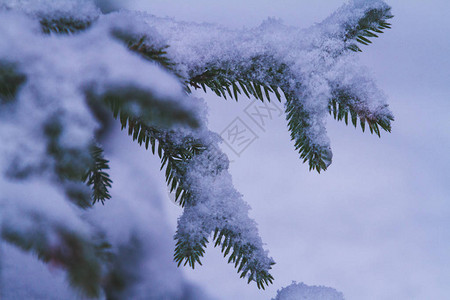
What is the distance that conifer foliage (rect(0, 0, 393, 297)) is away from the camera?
0.40m

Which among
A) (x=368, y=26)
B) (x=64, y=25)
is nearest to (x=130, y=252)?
(x=64, y=25)

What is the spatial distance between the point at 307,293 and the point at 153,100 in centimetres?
63

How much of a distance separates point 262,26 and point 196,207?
509 millimetres

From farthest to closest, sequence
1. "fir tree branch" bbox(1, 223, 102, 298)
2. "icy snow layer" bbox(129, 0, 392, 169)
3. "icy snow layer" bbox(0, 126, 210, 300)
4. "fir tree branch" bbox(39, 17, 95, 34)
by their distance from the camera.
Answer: "icy snow layer" bbox(0, 126, 210, 300)
"icy snow layer" bbox(129, 0, 392, 169)
"fir tree branch" bbox(39, 17, 95, 34)
"fir tree branch" bbox(1, 223, 102, 298)

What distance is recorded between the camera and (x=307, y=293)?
83cm

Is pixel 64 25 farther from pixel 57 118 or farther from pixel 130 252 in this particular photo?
pixel 130 252

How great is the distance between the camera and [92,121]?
0.46 meters

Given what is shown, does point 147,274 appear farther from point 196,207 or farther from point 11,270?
point 196,207

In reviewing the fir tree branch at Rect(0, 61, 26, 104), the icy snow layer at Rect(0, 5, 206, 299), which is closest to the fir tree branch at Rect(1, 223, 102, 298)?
the icy snow layer at Rect(0, 5, 206, 299)

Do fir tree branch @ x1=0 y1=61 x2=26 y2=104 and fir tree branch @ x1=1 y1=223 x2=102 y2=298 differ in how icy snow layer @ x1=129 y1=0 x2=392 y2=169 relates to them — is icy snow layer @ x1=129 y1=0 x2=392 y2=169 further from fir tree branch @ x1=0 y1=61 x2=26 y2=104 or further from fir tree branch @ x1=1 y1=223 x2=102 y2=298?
fir tree branch @ x1=1 y1=223 x2=102 y2=298

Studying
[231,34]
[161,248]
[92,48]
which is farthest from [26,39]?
[161,248]

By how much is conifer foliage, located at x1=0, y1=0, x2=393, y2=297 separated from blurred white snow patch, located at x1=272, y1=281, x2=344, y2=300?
11 cm

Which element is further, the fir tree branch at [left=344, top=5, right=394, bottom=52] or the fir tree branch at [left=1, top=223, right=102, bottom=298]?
the fir tree branch at [left=344, top=5, right=394, bottom=52]

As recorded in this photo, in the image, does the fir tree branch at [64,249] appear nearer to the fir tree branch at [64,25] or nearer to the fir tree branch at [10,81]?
the fir tree branch at [10,81]
